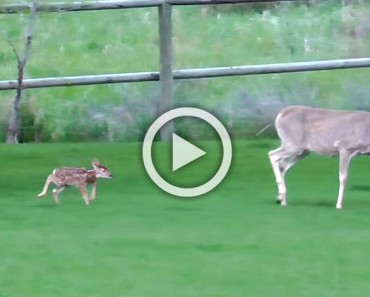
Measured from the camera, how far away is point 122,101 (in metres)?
15.7

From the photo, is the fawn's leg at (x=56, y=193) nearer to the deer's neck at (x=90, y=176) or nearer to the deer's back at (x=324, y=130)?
the deer's neck at (x=90, y=176)

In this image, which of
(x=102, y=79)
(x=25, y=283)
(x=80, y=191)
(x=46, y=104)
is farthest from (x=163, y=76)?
(x=25, y=283)

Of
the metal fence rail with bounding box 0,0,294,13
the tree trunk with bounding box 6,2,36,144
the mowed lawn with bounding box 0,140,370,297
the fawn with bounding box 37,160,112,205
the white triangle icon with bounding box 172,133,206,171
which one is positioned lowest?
the mowed lawn with bounding box 0,140,370,297

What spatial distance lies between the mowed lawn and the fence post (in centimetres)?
96

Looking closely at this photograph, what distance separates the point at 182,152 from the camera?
14258mm

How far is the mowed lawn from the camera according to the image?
8141 millimetres

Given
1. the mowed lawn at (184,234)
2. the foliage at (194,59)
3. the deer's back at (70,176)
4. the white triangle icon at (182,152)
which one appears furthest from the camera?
the foliage at (194,59)

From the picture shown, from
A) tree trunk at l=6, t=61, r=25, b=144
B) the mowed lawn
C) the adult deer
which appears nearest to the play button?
the mowed lawn

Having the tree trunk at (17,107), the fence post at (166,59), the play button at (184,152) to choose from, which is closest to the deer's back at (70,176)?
the play button at (184,152)

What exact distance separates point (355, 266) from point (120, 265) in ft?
4.67

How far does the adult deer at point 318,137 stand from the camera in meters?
11.6

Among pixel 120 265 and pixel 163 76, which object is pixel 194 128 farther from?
pixel 120 265

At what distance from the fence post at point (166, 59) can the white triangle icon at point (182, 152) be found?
171mm

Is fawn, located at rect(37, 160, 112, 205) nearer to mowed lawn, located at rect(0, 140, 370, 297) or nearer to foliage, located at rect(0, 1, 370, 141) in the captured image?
mowed lawn, located at rect(0, 140, 370, 297)
